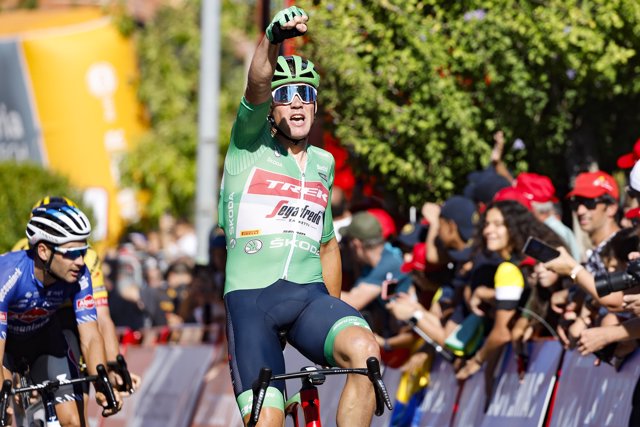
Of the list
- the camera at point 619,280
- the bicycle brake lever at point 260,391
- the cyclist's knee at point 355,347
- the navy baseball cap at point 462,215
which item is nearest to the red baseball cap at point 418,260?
the navy baseball cap at point 462,215

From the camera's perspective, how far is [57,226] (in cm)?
880

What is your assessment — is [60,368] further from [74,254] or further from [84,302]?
[74,254]

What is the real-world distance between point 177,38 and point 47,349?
22.6m

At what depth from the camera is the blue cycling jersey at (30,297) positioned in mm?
8836

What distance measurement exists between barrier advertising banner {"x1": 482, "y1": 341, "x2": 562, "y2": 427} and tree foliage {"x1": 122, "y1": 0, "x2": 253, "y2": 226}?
20.9 m

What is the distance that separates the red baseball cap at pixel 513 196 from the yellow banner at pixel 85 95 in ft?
74.0

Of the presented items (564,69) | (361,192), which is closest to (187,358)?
(361,192)

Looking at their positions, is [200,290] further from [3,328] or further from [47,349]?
[3,328]

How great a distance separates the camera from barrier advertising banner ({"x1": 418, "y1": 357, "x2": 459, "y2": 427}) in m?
10.3

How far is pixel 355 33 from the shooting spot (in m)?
11.7

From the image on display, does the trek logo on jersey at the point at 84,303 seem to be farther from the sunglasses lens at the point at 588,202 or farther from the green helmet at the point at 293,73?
the sunglasses lens at the point at 588,202

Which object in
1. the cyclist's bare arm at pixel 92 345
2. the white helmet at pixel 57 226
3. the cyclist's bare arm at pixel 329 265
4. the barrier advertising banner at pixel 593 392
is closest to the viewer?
the cyclist's bare arm at pixel 329 265

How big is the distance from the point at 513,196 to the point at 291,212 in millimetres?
2624

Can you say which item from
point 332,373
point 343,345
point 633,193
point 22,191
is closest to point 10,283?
point 343,345
